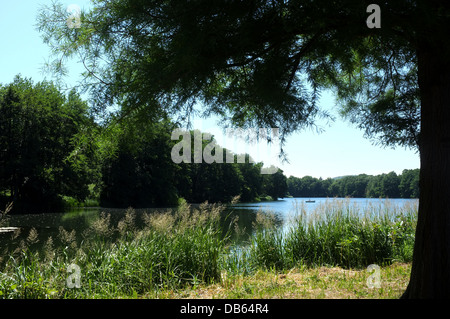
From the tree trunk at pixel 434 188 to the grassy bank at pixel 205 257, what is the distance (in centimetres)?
93

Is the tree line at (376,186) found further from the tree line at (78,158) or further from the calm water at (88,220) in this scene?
the tree line at (78,158)

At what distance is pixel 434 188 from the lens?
10.4 feet

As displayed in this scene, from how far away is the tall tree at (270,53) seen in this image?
8.75 ft

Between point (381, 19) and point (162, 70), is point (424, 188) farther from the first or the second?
point (162, 70)

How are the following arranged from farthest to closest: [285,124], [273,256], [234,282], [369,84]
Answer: [273,256] < [369,84] < [234,282] < [285,124]

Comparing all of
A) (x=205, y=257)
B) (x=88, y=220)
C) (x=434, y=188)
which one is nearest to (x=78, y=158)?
(x=205, y=257)

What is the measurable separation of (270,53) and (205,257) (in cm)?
308

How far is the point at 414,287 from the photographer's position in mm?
3316

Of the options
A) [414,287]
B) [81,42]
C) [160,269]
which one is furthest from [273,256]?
[81,42]

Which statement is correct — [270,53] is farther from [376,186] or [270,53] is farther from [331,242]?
[376,186]

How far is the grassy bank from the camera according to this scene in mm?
4223

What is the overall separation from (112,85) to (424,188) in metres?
3.29

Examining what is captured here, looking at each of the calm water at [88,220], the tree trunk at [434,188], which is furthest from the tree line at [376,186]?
the tree trunk at [434,188]

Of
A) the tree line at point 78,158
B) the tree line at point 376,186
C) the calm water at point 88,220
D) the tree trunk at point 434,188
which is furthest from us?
the tree line at point 376,186
